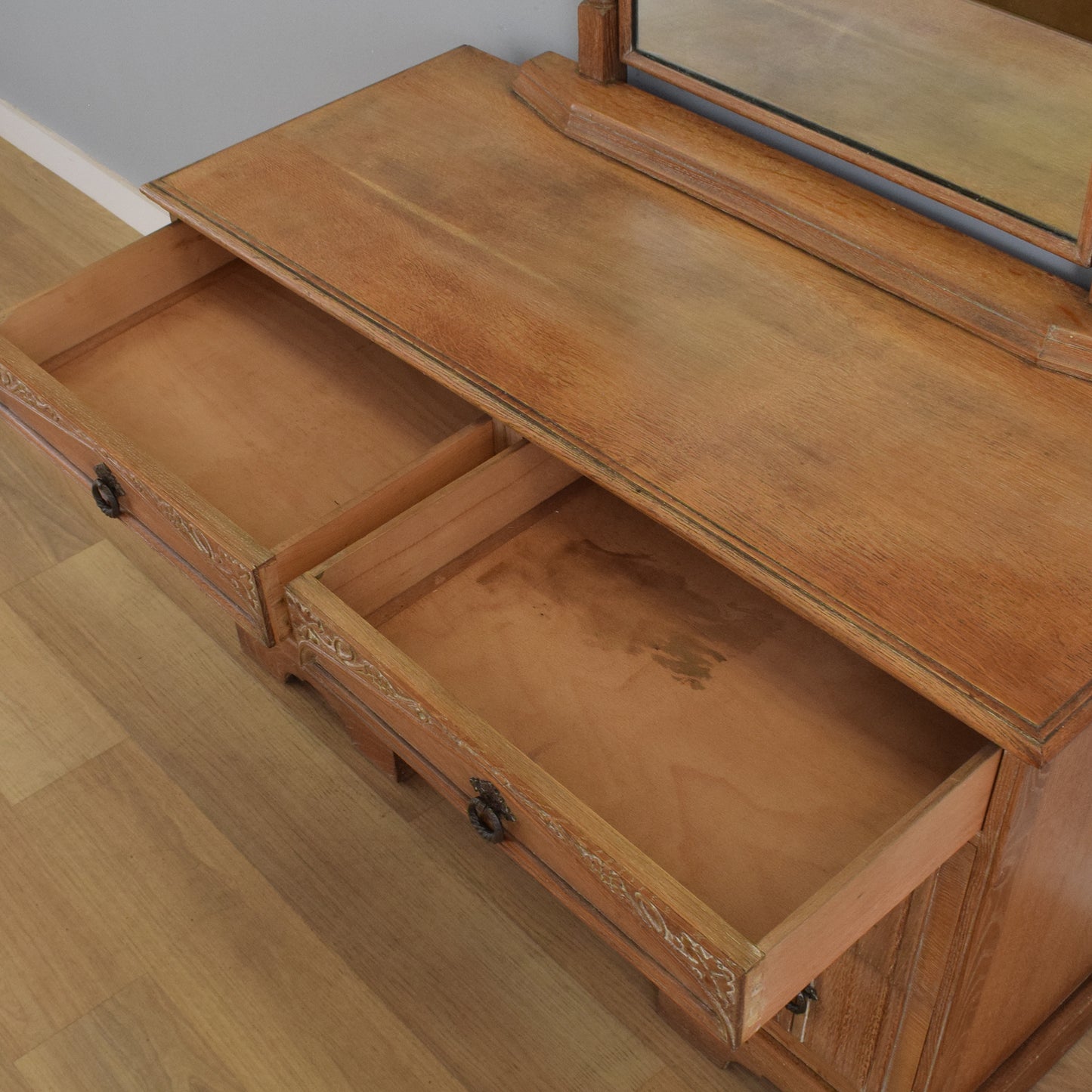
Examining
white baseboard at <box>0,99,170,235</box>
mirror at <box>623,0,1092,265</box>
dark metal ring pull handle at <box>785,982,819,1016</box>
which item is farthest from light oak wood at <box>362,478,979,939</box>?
white baseboard at <box>0,99,170,235</box>

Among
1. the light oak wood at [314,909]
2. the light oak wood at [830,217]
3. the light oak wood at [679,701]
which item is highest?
the light oak wood at [830,217]

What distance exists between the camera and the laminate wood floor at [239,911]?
146cm

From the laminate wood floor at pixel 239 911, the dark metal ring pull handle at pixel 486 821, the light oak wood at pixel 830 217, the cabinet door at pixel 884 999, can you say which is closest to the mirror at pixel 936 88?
the light oak wood at pixel 830 217

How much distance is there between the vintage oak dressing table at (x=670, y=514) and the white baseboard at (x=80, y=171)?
1.10 m

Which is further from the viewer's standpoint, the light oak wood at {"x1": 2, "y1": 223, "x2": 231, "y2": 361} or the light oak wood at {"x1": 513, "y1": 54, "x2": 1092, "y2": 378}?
the light oak wood at {"x1": 2, "y1": 223, "x2": 231, "y2": 361}

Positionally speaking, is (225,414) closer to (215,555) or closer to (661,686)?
(215,555)

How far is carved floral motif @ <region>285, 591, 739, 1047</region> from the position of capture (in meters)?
0.92

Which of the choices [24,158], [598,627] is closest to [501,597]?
[598,627]

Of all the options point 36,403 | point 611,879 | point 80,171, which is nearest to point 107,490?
point 36,403

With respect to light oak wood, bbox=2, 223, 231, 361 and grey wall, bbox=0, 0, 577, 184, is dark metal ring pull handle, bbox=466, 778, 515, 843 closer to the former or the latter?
light oak wood, bbox=2, 223, 231, 361

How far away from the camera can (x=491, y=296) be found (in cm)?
125

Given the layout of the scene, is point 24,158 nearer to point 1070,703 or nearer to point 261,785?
point 261,785

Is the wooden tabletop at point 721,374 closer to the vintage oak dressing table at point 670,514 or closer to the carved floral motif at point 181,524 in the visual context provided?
the vintage oak dressing table at point 670,514

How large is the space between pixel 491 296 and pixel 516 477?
16 centimetres
